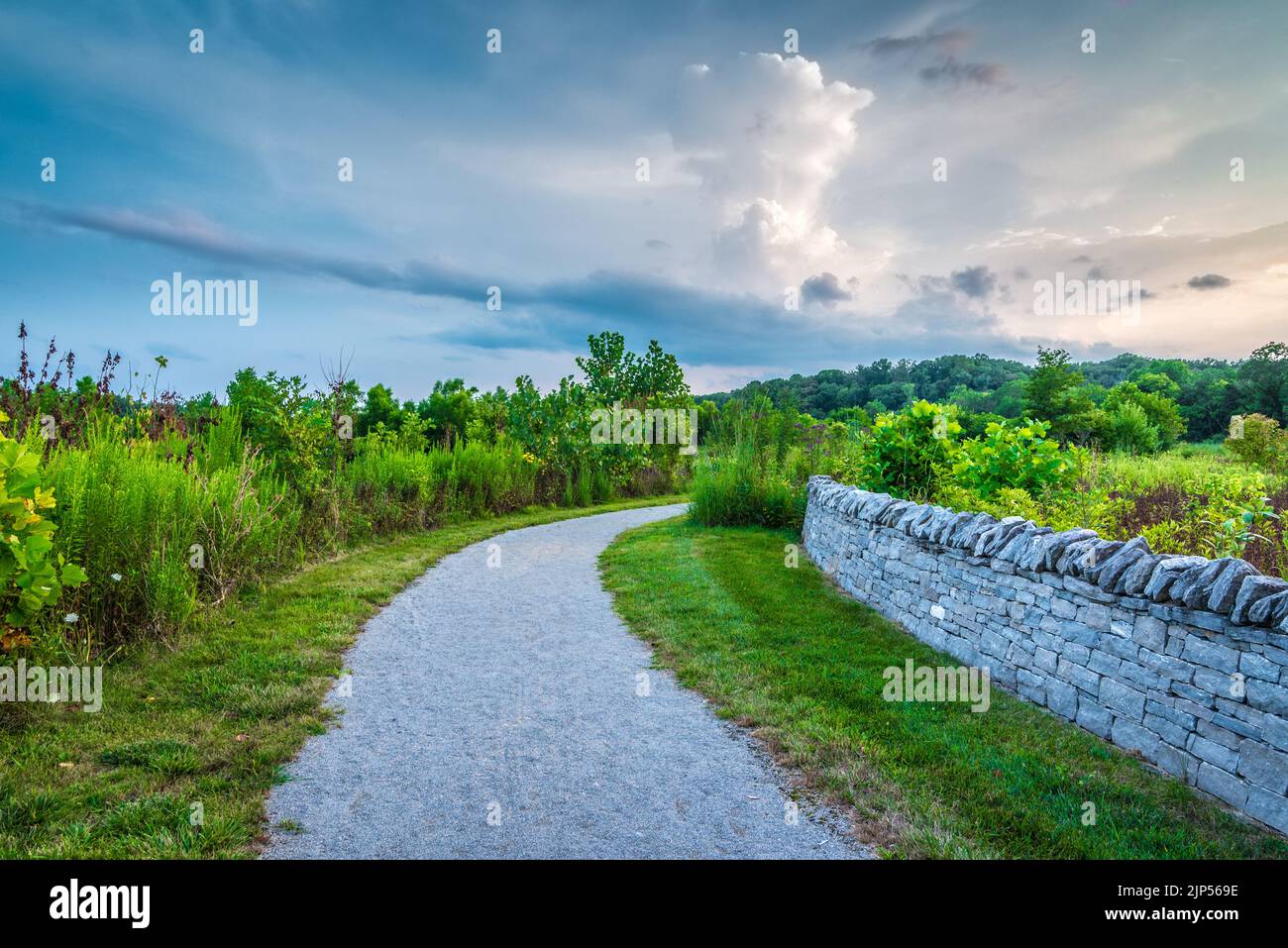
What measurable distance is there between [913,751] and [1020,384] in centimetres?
3281

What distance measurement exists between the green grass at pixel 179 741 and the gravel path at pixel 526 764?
0.23m

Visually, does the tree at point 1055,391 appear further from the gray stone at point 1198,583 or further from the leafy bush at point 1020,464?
the gray stone at point 1198,583

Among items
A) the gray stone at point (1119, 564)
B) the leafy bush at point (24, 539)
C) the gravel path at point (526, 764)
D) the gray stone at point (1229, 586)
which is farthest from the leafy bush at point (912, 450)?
the leafy bush at point (24, 539)

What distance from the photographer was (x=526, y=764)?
14.0 feet

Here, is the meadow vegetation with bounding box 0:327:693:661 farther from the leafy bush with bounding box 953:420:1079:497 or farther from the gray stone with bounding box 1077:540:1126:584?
the leafy bush with bounding box 953:420:1079:497

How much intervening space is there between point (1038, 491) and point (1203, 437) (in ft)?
82.5

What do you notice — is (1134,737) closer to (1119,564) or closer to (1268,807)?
(1268,807)

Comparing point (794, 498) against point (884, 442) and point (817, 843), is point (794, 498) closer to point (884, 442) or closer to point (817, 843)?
point (884, 442)

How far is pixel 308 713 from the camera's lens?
4934 mm

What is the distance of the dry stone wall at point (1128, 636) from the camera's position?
3781mm

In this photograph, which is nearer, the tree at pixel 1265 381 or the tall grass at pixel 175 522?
the tall grass at pixel 175 522

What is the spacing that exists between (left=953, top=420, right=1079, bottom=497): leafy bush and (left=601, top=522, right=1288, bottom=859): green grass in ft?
7.13
